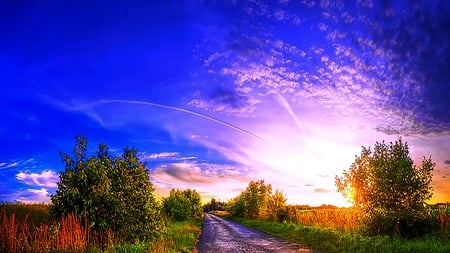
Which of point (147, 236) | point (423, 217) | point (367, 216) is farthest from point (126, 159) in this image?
point (423, 217)

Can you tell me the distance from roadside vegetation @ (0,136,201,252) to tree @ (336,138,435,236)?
11.0 m

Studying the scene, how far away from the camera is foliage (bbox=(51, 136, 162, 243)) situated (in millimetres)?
16625

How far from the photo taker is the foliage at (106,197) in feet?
54.5

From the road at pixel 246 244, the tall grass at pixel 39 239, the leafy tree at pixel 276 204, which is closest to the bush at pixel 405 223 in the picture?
the road at pixel 246 244

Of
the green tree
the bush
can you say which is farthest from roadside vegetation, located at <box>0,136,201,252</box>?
the green tree

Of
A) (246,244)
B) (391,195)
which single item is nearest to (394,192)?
(391,195)

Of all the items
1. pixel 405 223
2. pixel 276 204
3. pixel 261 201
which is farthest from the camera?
pixel 261 201

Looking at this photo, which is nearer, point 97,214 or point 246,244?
point 97,214

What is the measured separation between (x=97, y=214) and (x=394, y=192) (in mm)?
16075

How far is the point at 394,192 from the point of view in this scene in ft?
70.3

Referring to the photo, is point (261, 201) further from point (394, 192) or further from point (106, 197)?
point (106, 197)

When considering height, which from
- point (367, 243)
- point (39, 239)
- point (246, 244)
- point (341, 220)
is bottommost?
point (246, 244)

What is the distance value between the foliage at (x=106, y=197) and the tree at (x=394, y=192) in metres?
12.5

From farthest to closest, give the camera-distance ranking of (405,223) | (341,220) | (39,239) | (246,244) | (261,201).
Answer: (261,201)
(341,220)
(246,244)
(405,223)
(39,239)
